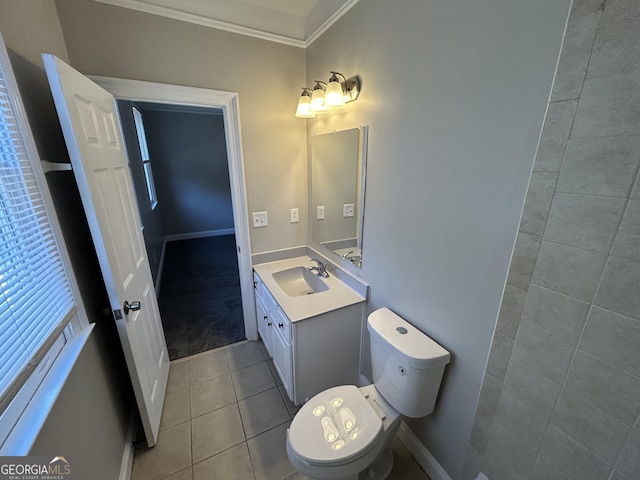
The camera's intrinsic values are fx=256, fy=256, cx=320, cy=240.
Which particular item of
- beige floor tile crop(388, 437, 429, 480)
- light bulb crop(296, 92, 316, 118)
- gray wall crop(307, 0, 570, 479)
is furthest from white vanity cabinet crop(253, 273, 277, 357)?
light bulb crop(296, 92, 316, 118)

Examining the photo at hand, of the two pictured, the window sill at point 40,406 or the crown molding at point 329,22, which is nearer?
the window sill at point 40,406

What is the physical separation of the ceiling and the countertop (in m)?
1.66

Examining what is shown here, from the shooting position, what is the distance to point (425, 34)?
1.04 meters

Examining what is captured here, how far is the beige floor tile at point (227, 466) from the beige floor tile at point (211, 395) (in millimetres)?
340

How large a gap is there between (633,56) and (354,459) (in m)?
1.52

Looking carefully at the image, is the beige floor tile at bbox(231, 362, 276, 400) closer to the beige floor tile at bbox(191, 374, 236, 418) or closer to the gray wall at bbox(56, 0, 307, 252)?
the beige floor tile at bbox(191, 374, 236, 418)

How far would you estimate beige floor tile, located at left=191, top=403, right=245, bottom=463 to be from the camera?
1.51 m

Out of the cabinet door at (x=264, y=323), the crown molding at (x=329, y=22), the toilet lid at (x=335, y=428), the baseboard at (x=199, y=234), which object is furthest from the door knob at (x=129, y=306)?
the baseboard at (x=199, y=234)

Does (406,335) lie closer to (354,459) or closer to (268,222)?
(354,459)

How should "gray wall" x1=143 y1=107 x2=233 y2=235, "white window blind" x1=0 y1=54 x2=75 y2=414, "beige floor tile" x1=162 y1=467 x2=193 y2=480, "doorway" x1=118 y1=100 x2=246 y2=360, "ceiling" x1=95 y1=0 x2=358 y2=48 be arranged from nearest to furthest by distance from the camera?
"white window blind" x1=0 y1=54 x2=75 y2=414 < "beige floor tile" x1=162 y1=467 x2=193 y2=480 < "ceiling" x1=95 y1=0 x2=358 y2=48 < "doorway" x1=118 y1=100 x2=246 y2=360 < "gray wall" x1=143 y1=107 x2=233 y2=235

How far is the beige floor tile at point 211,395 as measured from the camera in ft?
5.81

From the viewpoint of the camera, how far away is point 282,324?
1.62m

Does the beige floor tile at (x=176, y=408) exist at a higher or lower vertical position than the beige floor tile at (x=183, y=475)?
higher

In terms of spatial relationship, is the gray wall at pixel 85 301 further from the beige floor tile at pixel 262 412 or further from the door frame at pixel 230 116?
the beige floor tile at pixel 262 412
